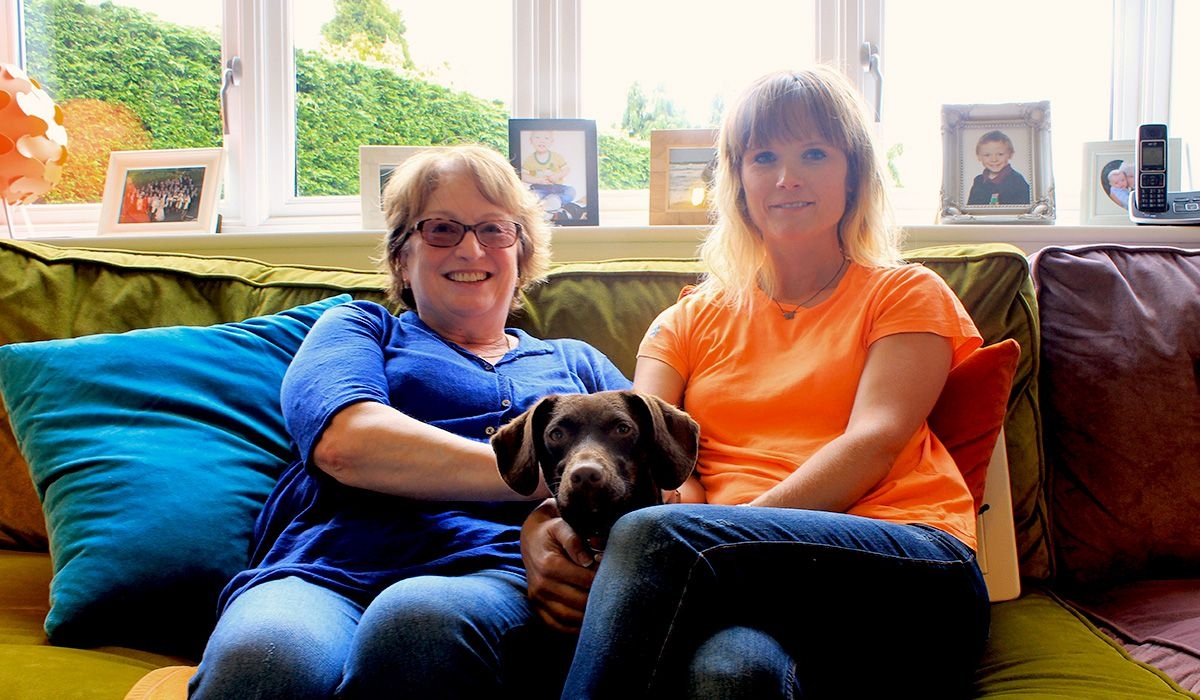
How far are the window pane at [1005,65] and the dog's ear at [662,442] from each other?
1.86 m

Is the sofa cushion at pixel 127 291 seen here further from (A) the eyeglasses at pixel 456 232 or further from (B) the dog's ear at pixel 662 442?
(B) the dog's ear at pixel 662 442

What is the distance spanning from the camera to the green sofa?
1.29 m

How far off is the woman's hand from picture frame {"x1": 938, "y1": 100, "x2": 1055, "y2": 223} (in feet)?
5.59

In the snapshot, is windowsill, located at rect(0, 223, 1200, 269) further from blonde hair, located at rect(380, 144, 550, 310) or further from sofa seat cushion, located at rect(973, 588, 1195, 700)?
sofa seat cushion, located at rect(973, 588, 1195, 700)

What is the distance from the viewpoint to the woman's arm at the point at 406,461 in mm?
1407

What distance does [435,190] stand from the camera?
175 cm

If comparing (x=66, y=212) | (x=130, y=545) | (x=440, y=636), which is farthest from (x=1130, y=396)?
(x=66, y=212)

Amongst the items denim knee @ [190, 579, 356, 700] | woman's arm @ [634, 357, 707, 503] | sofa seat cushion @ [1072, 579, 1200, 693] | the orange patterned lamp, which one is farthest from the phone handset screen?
the orange patterned lamp

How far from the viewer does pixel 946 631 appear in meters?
1.23

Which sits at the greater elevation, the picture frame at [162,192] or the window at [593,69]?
the window at [593,69]

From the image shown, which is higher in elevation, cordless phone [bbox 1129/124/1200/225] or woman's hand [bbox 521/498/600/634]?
cordless phone [bbox 1129/124/1200/225]

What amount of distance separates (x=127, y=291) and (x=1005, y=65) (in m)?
2.53

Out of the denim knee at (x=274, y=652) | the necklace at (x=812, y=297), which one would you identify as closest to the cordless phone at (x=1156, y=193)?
the necklace at (x=812, y=297)

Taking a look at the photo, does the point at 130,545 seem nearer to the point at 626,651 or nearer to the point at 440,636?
the point at 440,636
